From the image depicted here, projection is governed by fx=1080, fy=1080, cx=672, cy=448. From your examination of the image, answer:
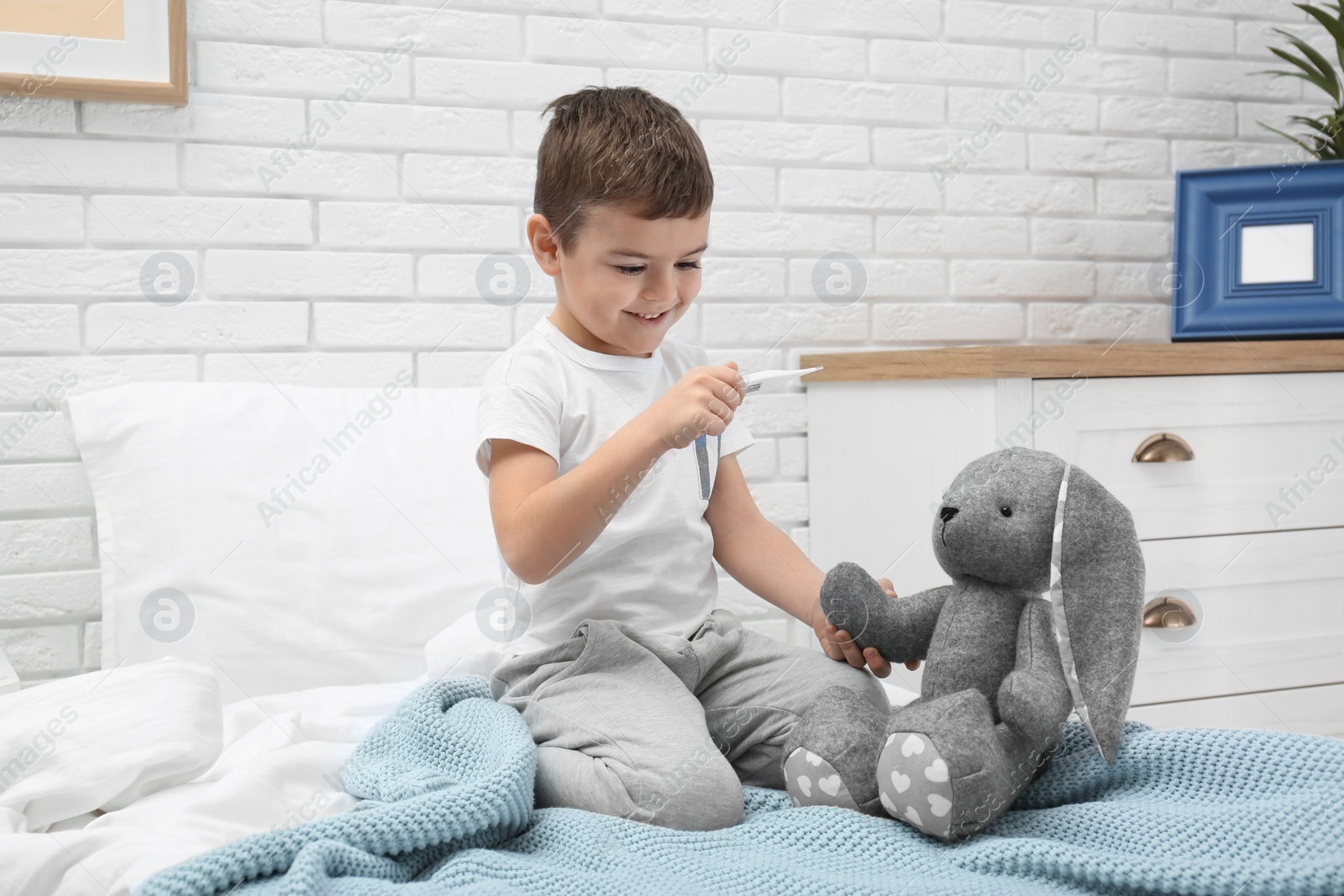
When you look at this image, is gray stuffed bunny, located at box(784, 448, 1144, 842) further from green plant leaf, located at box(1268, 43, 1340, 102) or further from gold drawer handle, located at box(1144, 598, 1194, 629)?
green plant leaf, located at box(1268, 43, 1340, 102)

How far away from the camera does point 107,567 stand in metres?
1.33

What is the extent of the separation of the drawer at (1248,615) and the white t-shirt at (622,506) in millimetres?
666

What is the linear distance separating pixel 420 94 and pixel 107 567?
2.51 feet

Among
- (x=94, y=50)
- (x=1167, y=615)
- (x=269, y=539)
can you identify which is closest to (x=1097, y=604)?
(x=1167, y=615)

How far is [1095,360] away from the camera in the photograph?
1.34 m

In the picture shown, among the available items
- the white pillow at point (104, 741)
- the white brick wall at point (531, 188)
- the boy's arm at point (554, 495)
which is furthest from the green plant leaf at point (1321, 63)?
the white pillow at point (104, 741)

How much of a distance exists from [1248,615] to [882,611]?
0.83 meters

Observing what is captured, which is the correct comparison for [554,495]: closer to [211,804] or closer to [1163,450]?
[211,804]

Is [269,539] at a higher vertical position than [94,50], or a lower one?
lower

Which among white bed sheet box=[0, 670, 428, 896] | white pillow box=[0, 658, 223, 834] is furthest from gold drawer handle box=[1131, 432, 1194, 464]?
white pillow box=[0, 658, 223, 834]

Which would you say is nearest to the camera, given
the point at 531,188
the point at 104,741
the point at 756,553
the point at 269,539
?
the point at 104,741

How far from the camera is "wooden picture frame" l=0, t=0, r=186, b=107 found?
137 centimetres

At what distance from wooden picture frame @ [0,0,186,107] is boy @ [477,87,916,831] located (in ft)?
2.13

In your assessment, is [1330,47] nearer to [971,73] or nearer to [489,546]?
[971,73]
